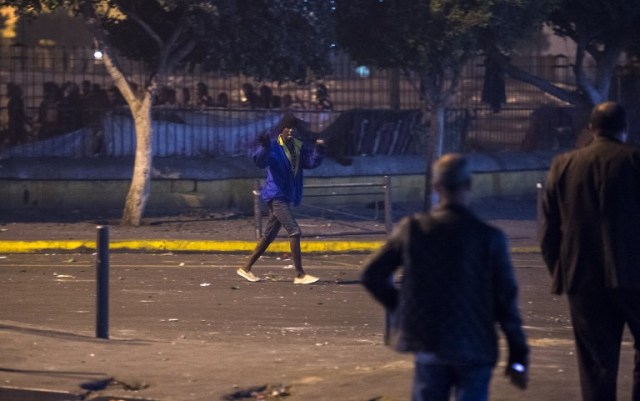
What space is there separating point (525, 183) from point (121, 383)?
54.5 ft

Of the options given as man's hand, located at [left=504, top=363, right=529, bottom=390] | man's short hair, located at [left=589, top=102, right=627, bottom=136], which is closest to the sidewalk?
man's short hair, located at [left=589, top=102, right=627, bottom=136]

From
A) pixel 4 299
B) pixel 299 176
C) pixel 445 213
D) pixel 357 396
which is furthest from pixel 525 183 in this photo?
pixel 445 213

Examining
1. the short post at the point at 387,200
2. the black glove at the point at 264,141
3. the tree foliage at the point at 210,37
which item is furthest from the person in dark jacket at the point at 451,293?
the tree foliage at the point at 210,37

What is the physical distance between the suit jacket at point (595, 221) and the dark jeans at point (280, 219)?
20.9 ft

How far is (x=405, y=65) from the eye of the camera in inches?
758

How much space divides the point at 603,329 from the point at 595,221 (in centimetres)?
60

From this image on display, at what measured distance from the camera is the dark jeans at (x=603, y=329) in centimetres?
614

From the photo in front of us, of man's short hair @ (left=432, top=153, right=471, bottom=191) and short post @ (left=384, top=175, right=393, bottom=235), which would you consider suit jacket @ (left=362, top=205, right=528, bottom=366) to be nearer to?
man's short hair @ (left=432, top=153, right=471, bottom=191)

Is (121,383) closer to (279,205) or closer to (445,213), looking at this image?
(445,213)

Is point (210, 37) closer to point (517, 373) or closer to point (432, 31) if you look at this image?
point (432, 31)

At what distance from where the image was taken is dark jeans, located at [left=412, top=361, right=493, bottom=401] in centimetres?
489

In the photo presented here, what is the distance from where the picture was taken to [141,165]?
18.0 meters

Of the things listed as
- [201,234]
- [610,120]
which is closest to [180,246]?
[201,234]

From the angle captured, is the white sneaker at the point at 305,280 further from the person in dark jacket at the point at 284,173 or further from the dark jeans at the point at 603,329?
the dark jeans at the point at 603,329
